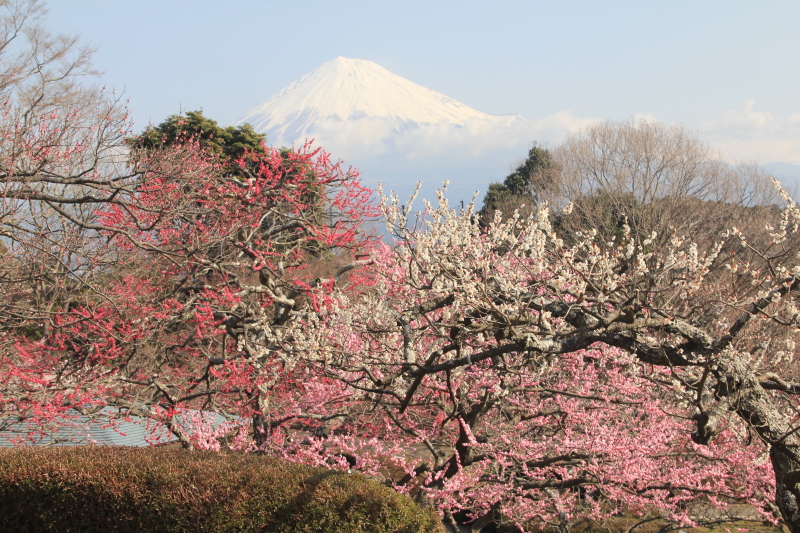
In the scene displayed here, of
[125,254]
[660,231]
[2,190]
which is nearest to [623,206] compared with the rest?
[660,231]

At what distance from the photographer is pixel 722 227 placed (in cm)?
2120

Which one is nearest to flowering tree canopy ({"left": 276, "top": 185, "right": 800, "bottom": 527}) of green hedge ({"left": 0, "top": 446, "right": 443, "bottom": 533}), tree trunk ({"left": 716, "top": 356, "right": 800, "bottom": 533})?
tree trunk ({"left": 716, "top": 356, "right": 800, "bottom": 533})

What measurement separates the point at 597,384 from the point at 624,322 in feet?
10.7

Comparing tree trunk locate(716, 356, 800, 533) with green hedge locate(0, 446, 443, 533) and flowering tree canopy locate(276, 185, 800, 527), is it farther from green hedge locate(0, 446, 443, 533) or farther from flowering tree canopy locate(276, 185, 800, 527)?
green hedge locate(0, 446, 443, 533)

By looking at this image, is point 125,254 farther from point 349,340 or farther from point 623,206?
point 623,206

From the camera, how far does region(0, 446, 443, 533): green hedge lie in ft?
16.4

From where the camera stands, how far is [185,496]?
5.38m

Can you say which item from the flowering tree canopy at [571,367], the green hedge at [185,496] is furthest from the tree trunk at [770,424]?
the green hedge at [185,496]

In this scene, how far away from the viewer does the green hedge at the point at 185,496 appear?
16.4 ft

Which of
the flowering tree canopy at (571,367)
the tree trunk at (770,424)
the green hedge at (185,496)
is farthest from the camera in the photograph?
the green hedge at (185,496)

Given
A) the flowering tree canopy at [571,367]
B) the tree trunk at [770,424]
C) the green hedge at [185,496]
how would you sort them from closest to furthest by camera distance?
the tree trunk at [770,424] < the flowering tree canopy at [571,367] < the green hedge at [185,496]

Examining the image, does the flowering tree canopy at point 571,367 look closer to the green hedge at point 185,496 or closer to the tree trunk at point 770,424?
the tree trunk at point 770,424

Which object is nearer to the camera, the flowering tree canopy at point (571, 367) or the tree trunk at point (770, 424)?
the tree trunk at point (770, 424)

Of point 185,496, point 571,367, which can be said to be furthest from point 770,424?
point 185,496
